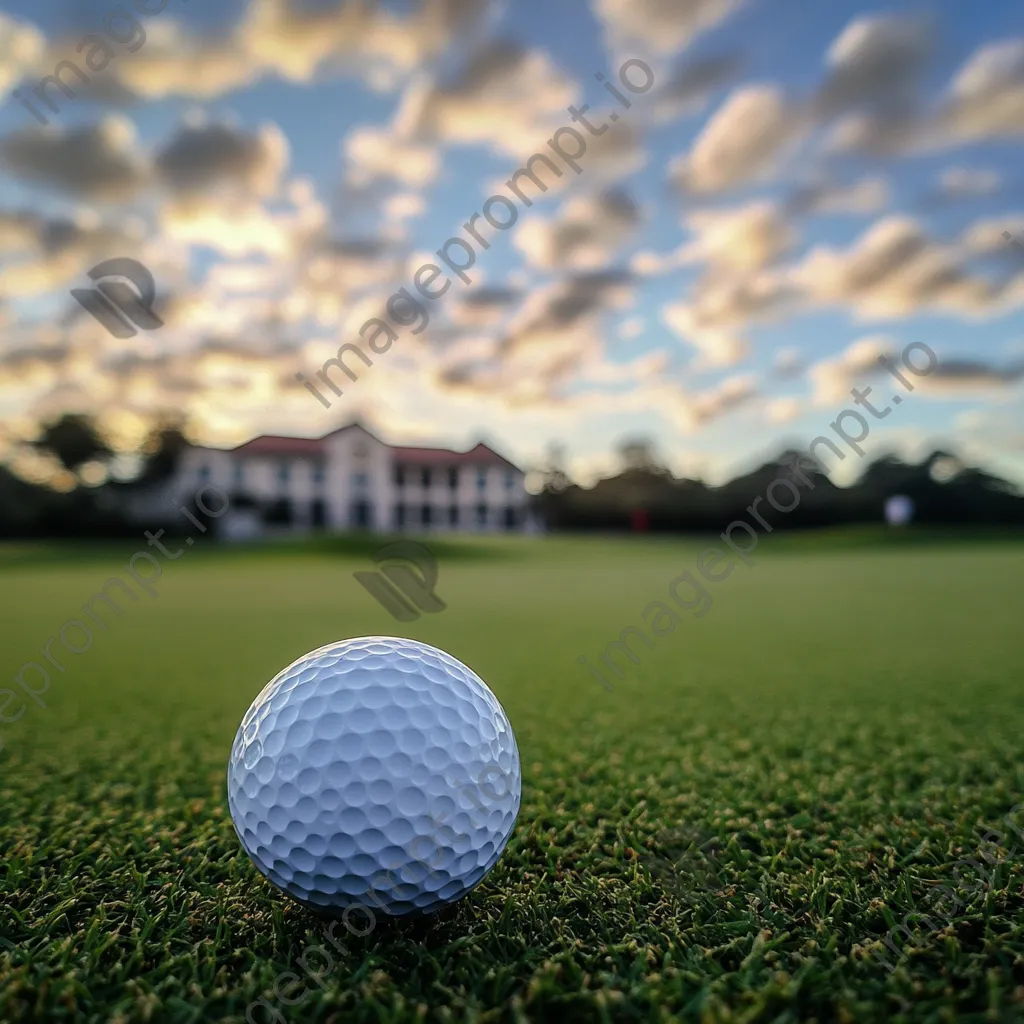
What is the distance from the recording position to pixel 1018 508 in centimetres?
3981

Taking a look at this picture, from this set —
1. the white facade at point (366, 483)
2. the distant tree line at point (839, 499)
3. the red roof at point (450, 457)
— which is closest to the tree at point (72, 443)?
the white facade at point (366, 483)

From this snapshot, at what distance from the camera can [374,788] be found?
1587 millimetres

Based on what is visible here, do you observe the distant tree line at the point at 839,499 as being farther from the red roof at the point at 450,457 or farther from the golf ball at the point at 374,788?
the golf ball at the point at 374,788

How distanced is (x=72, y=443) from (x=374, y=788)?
45.0 metres

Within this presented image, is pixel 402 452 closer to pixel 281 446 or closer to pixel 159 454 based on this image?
pixel 281 446

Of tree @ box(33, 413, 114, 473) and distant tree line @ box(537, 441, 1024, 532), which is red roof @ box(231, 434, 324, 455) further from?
distant tree line @ box(537, 441, 1024, 532)

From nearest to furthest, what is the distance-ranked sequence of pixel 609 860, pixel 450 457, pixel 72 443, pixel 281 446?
pixel 609 860, pixel 72 443, pixel 281 446, pixel 450 457

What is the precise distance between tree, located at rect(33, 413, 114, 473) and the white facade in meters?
5.03

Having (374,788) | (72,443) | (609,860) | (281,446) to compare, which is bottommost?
(609,860)

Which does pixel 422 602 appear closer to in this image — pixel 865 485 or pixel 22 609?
pixel 22 609

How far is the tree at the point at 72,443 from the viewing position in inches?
1547

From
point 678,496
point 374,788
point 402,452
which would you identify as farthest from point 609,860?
point 402,452

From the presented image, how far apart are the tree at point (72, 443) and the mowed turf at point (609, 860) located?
132ft

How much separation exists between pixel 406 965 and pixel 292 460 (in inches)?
1998
